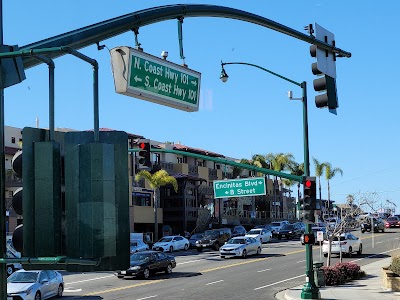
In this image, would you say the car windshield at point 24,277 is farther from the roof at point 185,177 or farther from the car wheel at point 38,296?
the roof at point 185,177

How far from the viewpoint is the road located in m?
26.8

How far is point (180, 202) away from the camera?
2830 inches

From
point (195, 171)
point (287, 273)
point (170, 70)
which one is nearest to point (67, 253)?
point (170, 70)

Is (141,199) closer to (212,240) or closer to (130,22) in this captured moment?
(212,240)

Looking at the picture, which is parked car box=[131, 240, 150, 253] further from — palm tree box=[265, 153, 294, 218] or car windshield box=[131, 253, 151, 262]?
palm tree box=[265, 153, 294, 218]

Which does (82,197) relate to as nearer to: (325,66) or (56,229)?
(56,229)

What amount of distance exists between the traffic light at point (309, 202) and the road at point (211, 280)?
14.6ft

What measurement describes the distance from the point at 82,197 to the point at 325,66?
8.74 meters

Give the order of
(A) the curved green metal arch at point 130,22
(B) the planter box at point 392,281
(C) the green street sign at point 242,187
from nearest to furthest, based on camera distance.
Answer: (A) the curved green metal arch at point 130,22 → (B) the planter box at point 392,281 → (C) the green street sign at point 242,187

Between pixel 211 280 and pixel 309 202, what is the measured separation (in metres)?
10.8

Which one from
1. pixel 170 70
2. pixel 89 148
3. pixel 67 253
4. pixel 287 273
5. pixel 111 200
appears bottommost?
pixel 287 273

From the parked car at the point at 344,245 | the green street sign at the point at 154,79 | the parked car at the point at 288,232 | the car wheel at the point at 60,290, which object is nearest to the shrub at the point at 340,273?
the car wheel at the point at 60,290

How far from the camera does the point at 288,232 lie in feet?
217

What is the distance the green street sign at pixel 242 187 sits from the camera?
28.6 meters
